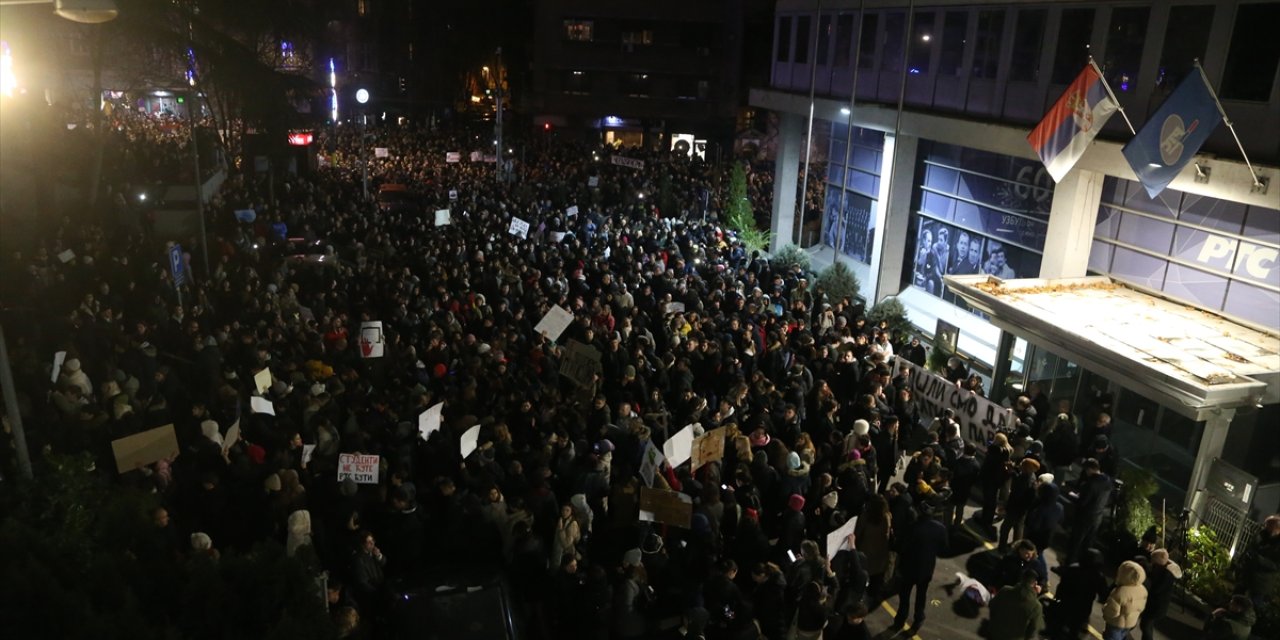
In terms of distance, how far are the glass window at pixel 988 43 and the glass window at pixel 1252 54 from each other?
6236 millimetres

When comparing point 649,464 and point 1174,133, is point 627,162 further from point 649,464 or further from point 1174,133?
point 649,464

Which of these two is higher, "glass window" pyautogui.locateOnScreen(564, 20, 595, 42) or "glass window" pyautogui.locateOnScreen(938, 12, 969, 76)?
"glass window" pyautogui.locateOnScreen(564, 20, 595, 42)

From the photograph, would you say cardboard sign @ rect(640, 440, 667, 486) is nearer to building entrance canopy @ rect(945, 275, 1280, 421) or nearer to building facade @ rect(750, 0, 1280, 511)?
building entrance canopy @ rect(945, 275, 1280, 421)

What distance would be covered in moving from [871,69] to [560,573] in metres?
19.7

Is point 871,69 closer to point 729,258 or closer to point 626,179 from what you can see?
point 729,258

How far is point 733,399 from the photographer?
42.5 feet

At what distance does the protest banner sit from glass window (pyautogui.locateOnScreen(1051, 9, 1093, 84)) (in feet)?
24.7

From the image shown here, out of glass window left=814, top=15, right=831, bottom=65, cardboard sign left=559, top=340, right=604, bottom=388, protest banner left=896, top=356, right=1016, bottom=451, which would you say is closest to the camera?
protest banner left=896, top=356, right=1016, bottom=451

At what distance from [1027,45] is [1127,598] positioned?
13591 millimetres

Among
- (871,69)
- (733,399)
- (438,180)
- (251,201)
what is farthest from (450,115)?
(733,399)

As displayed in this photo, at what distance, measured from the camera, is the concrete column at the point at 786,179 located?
29828 mm

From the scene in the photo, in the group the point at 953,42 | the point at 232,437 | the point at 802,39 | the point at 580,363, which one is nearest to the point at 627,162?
the point at 802,39

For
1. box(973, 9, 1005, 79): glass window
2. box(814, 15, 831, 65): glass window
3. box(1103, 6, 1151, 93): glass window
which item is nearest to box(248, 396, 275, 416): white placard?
box(1103, 6, 1151, 93): glass window

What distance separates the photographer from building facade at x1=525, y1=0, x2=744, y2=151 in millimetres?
54906
